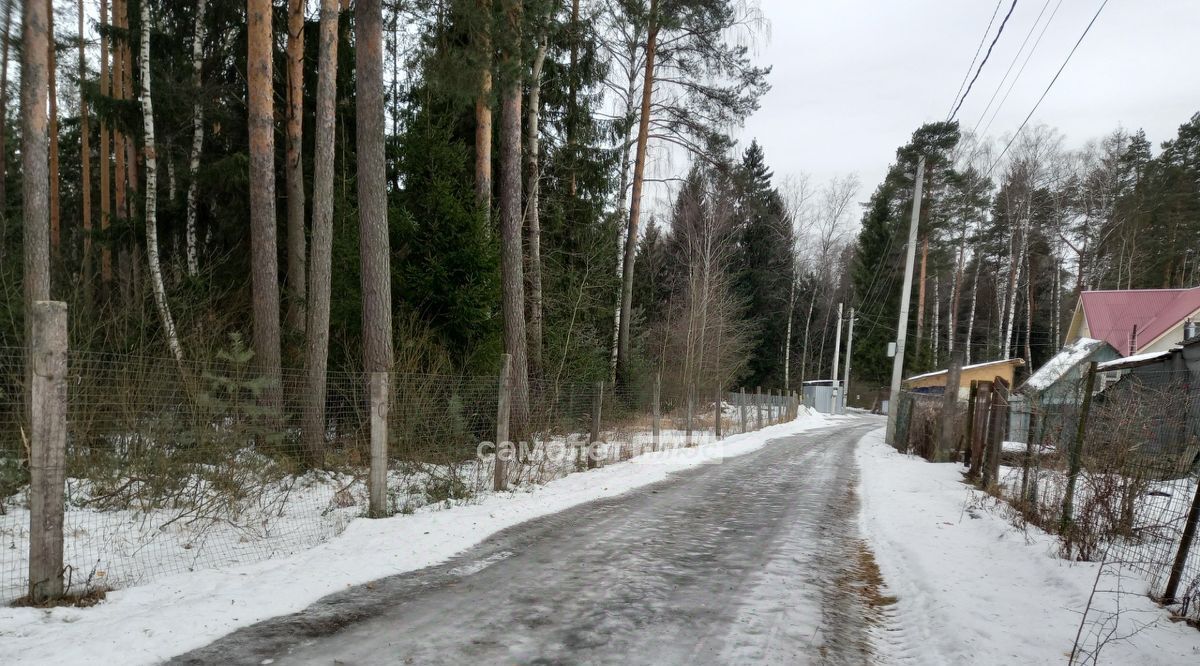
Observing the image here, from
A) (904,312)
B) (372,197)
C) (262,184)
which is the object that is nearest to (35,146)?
(262,184)

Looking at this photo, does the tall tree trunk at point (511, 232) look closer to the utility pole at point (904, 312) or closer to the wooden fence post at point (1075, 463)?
the wooden fence post at point (1075, 463)

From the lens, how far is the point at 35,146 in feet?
21.9

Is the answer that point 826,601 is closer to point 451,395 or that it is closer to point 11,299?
point 451,395

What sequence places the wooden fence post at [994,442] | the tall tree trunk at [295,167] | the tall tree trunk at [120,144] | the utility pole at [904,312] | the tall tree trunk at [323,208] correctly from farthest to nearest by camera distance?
the utility pole at [904,312] → the tall tree trunk at [120,144] → the tall tree trunk at [295,167] → the tall tree trunk at [323,208] → the wooden fence post at [994,442]

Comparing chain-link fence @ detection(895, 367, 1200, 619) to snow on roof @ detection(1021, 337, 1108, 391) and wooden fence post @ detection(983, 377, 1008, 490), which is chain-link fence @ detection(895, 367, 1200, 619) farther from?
snow on roof @ detection(1021, 337, 1108, 391)

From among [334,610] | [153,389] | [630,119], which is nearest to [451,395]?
[153,389]

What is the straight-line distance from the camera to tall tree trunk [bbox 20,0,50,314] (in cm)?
609

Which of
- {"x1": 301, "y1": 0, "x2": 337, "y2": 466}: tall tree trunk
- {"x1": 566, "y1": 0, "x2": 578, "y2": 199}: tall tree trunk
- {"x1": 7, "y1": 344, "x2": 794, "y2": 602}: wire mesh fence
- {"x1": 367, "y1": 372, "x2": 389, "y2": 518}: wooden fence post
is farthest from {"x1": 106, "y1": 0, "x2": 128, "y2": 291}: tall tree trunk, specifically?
{"x1": 367, "y1": 372, "x2": 389, "y2": 518}: wooden fence post

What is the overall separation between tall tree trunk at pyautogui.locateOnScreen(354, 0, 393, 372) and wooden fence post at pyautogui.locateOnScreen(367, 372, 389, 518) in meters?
1.88

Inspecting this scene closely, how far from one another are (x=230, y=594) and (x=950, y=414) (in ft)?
44.8

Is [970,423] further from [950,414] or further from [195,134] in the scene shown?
[195,134]

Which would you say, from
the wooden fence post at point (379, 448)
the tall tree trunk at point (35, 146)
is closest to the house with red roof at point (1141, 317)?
the wooden fence post at point (379, 448)

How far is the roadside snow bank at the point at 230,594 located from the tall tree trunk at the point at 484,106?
631 centimetres

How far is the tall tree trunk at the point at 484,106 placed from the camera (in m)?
10.0
